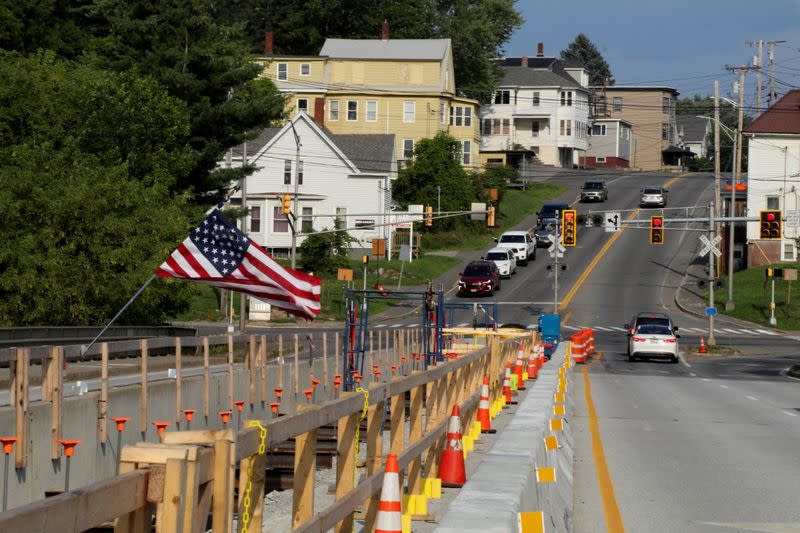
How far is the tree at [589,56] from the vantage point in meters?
195

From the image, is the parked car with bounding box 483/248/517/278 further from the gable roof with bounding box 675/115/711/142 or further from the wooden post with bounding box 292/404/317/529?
the gable roof with bounding box 675/115/711/142

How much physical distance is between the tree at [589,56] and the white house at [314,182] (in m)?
113

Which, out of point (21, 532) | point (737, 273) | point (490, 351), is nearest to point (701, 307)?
point (737, 273)

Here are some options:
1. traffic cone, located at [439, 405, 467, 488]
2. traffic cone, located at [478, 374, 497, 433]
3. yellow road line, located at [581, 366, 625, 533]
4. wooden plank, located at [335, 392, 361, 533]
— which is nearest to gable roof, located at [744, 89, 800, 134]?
yellow road line, located at [581, 366, 625, 533]

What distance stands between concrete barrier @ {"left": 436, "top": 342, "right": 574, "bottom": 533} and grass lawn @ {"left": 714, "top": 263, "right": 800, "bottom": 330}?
56.4 m

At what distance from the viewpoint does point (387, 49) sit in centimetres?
10406

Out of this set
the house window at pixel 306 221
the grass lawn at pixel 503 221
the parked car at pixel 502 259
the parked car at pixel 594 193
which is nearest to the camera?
the parked car at pixel 502 259

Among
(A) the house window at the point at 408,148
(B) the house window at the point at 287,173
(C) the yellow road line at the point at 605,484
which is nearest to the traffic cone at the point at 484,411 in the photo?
(C) the yellow road line at the point at 605,484

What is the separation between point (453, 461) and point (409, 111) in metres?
91.2

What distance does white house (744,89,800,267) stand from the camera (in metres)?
83.2

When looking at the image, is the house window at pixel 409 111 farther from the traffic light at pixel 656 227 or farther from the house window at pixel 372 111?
the traffic light at pixel 656 227

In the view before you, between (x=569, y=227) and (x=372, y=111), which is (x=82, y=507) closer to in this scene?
(x=569, y=227)

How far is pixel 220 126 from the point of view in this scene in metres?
49.3

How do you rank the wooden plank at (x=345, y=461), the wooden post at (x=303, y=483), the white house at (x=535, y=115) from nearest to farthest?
the wooden post at (x=303, y=483) < the wooden plank at (x=345, y=461) < the white house at (x=535, y=115)
